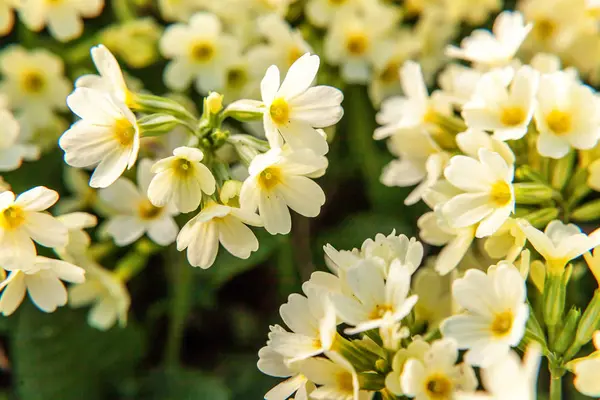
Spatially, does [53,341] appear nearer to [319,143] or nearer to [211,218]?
[211,218]

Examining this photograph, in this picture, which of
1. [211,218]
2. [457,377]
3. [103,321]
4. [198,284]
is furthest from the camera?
[198,284]

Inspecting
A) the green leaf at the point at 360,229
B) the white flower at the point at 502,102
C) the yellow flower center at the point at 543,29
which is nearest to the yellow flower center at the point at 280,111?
the white flower at the point at 502,102

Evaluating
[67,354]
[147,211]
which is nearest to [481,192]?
[147,211]

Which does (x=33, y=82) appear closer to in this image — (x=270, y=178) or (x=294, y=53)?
(x=294, y=53)

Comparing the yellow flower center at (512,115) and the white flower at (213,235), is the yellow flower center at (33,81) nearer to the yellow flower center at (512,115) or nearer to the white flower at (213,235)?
the white flower at (213,235)

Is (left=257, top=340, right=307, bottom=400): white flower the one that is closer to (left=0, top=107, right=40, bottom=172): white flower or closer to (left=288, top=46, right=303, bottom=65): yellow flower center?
(left=0, top=107, right=40, bottom=172): white flower

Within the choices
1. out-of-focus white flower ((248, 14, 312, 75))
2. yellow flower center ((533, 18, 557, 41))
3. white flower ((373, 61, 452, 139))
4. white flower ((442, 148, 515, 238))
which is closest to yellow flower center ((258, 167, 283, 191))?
white flower ((442, 148, 515, 238))

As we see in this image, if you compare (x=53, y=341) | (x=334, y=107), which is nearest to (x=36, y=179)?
(x=53, y=341)
